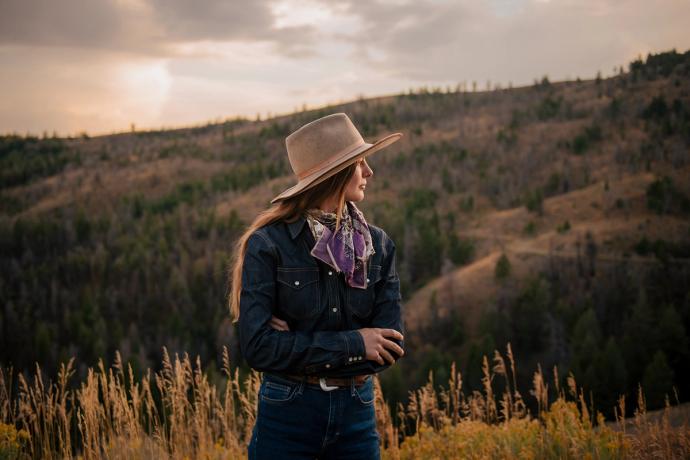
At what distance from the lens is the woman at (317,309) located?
212 centimetres

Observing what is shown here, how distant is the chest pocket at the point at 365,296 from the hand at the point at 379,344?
105 mm

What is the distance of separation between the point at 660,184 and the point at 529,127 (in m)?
50.7

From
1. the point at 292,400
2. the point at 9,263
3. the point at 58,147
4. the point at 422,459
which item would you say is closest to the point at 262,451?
the point at 292,400

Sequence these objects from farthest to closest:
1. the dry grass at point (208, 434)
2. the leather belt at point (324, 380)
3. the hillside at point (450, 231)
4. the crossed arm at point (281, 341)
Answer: the hillside at point (450, 231) → the dry grass at point (208, 434) → the leather belt at point (324, 380) → the crossed arm at point (281, 341)

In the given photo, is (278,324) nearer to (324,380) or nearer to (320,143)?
(324,380)

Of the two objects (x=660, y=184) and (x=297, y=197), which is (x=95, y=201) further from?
(x=297, y=197)

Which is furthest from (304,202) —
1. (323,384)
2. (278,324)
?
(323,384)

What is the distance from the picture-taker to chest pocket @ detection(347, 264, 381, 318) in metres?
2.28

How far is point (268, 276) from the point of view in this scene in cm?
215

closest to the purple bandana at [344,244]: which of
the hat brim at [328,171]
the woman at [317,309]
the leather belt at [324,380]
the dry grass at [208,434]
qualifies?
the woman at [317,309]

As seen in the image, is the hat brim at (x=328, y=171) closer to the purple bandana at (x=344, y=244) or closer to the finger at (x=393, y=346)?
the purple bandana at (x=344, y=244)

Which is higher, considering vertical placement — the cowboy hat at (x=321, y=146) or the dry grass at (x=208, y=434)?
the cowboy hat at (x=321, y=146)

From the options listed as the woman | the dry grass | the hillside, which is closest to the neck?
the woman

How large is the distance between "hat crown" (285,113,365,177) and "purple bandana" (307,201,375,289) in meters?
0.20
